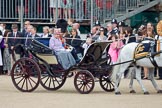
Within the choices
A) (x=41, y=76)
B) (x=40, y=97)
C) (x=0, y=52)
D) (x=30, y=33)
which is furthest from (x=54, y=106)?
(x=0, y=52)

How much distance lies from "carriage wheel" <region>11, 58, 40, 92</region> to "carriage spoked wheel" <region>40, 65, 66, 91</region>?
344 millimetres

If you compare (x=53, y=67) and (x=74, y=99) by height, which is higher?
(x=53, y=67)

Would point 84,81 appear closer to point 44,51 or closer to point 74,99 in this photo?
point 74,99

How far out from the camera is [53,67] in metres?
15.5

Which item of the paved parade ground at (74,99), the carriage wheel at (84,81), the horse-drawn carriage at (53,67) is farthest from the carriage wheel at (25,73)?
the carriage wheel at (84,81)

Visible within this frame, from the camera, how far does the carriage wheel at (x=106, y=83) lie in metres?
15.4

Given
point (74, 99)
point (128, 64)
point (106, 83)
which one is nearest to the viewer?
point (74, 99)

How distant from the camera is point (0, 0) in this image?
24422mm

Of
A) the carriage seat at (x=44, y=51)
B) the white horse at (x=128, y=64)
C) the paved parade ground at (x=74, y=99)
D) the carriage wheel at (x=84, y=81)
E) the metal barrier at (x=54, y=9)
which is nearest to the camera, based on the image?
the paved parade ground at (x=74, y=99)

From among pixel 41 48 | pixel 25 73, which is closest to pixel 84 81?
pixel 41 48

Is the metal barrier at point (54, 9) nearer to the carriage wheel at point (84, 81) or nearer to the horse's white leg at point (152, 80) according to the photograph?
the horse's white leg at point (152, 80)

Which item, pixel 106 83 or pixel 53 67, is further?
pixel 106 83

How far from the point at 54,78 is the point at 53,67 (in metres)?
0.31

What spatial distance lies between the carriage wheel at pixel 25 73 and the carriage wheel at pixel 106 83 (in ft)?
5.84
